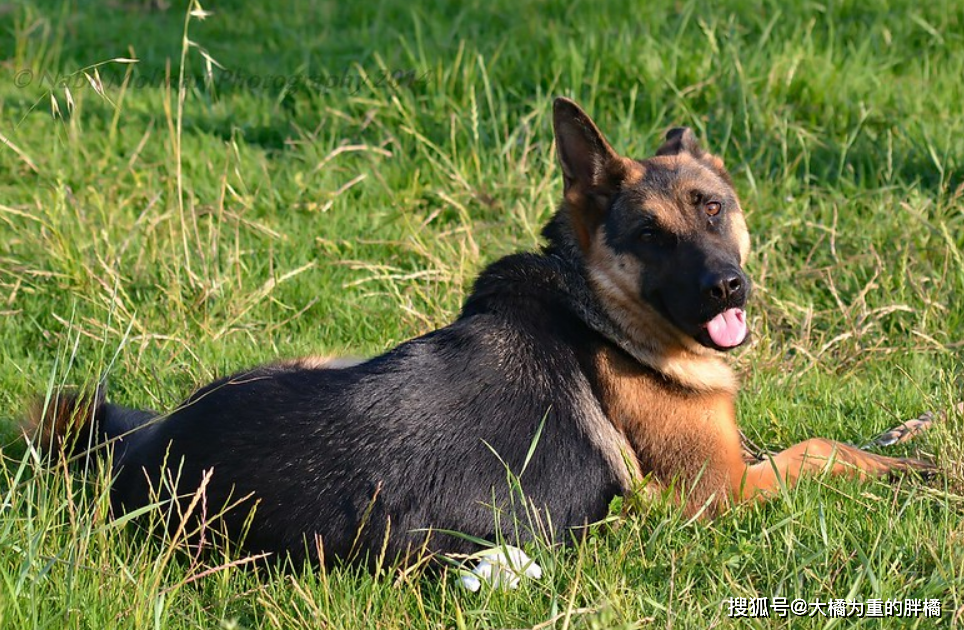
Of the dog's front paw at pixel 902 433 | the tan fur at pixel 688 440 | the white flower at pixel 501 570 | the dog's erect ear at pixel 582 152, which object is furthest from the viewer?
the dog's front paw at pixel 902 433

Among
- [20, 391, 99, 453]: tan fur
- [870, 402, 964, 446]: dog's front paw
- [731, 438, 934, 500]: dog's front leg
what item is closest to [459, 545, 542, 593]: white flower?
[731, 438, 934, 500]: dog's front leg

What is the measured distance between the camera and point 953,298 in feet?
18.5

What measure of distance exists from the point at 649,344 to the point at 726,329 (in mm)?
278

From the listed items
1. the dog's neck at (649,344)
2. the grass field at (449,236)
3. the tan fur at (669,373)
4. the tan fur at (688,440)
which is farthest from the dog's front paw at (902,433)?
the dog's neck at (649,344)

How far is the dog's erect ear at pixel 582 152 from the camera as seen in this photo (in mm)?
4219

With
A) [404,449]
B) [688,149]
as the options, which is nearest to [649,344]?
[688,149]

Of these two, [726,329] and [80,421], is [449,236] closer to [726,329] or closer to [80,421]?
[726,329]

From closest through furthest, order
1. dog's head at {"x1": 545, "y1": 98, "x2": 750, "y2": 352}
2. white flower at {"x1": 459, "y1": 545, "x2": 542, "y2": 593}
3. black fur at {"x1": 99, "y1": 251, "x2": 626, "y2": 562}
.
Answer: white flower at {"x1": 459, "y1": 545, "x2": 542, "y2": 593}
black fur at {"x1": 99, "y1": 251, "x2": 626, "y2": 562}
dog's head at {"x1": 545, "y1": 98, "x2": 750, "y2": 352}

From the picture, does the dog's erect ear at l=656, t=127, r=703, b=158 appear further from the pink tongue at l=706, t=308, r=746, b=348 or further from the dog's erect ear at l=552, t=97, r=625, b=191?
the pink tongue at l=706, t=308, r=746, b=348

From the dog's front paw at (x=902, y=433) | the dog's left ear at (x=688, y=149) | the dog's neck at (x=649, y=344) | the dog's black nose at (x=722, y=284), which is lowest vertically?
the dog's front paw at (x=902, y=433)

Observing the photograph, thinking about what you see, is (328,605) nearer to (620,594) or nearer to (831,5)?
(620,594)

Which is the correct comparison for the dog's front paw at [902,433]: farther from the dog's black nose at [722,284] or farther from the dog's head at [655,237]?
the dog's black nose at [722,284]

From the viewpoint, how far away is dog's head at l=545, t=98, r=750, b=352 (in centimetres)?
396

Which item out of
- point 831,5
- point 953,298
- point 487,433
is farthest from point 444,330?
point 831,5
